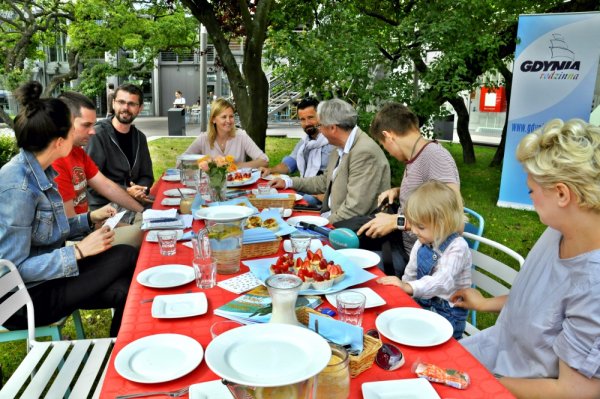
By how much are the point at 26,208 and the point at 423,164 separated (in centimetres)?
231

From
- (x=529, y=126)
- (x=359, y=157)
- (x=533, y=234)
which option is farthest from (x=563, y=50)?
(x=359, y=157)

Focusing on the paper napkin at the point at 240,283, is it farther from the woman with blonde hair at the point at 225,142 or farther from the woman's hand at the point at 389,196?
the woman with blonde hair at the point at 225,142

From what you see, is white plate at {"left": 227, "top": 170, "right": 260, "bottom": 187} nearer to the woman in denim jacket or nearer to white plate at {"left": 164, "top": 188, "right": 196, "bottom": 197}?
white plate at {"left": 164, "top": 188, "right": 196, "bottom": 197}

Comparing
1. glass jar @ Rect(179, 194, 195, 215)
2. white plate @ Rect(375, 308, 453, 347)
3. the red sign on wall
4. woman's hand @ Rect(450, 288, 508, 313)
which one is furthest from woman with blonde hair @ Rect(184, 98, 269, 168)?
the red sign on wall

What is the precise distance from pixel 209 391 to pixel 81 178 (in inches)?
117

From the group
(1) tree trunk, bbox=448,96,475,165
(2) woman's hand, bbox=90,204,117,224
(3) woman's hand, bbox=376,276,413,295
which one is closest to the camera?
(3) woman's hand, bbox=376,276,413,295

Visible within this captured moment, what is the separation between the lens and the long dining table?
53.1 inches

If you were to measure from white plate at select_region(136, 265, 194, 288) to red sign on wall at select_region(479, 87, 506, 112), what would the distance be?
25.0m

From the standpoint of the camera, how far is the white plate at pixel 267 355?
974mm

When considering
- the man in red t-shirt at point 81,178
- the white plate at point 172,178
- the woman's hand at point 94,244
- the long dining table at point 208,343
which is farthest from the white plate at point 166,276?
the white plate at point 172,178

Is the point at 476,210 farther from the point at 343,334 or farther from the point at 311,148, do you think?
the point at 343,334

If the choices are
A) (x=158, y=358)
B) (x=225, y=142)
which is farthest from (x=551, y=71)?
(x=158, y=358)

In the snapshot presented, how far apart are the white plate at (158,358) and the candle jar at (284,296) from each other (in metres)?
0.29

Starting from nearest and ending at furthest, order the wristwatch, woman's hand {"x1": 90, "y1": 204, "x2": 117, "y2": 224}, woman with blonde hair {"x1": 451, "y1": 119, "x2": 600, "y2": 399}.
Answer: woman with blonde hair {"x1": 451, "y1": 119, "x2": 600, "y2": 399}
the wristwatch
woman's hand {"x1": 90, "y1": 204, "x2": 117, "y2": 224}
